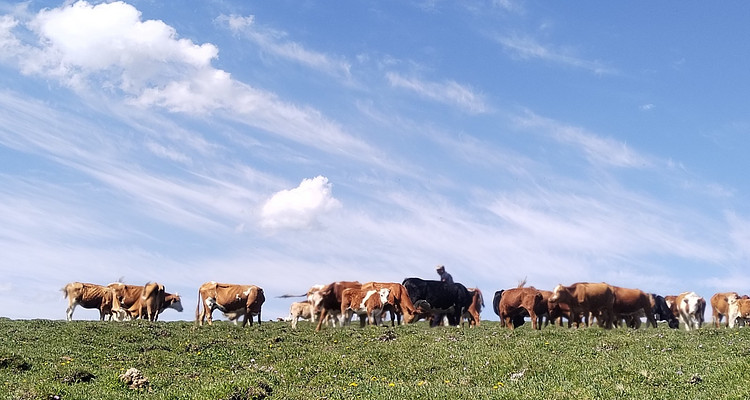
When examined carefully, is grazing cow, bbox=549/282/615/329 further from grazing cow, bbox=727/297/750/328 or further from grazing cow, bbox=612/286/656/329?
grazing cow, bbox=727/297/750/328

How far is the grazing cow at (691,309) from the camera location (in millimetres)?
43812

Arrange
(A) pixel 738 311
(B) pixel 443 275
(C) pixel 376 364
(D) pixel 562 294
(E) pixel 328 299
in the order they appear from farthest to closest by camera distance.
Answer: (A) pixel 738 311 < (B) pixel 443 275 < (E) pixel 328 299 < (D) pixel 562 294 < (C) pixel 376 364

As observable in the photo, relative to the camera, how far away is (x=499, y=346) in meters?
21.8

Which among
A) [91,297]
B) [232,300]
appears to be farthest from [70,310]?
[232,300]

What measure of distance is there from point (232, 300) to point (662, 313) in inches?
991

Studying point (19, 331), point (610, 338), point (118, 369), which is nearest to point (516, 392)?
point (610, 338)

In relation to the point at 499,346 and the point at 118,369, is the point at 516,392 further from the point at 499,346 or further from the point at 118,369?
the point at 118,369

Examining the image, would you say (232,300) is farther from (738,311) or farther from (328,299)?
(738,311)

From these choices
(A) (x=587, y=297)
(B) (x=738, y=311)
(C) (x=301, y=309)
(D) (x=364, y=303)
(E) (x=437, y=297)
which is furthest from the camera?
(C) (x=301, y=309)

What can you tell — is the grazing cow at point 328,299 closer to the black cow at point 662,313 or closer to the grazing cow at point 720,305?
the black cow at point 662,313

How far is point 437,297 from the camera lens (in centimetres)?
4003

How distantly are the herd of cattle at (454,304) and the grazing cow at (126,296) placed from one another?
37cm

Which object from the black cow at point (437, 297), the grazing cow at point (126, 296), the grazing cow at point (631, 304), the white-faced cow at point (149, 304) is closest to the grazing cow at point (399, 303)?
the black cow at point (437, 297)

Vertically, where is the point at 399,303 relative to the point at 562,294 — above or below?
below
